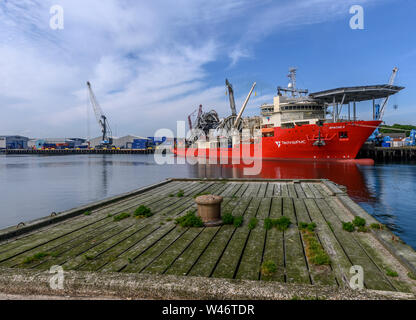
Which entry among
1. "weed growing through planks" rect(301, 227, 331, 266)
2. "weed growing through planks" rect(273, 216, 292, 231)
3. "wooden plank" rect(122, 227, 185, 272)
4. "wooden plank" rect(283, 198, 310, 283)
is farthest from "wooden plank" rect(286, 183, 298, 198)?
"wooden plank" rect(122, 227, 185, 272)

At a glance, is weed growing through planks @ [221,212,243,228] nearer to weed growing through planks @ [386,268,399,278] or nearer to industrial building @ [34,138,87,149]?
weed growing through planks @ [386,268,399,278]

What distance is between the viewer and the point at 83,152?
159m

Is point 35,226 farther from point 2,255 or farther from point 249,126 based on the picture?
point 249,126

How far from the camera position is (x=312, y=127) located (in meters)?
42.8

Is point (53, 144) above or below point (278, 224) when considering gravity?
above

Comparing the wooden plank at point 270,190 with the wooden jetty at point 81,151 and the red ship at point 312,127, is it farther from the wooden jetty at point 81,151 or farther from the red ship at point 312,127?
the wooden jetty at point 81,151

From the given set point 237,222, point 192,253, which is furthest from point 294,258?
point 237,222

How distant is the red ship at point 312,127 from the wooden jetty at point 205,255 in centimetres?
3824

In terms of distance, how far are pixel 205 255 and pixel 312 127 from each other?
4257cm

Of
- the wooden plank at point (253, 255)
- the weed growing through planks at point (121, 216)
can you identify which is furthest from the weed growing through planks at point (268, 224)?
the weed growing through planks at point (121, 216)

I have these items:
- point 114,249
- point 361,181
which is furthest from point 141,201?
point 361,181

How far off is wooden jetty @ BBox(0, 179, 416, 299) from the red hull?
125 ft

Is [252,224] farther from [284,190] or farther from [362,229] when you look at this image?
[284,190]
